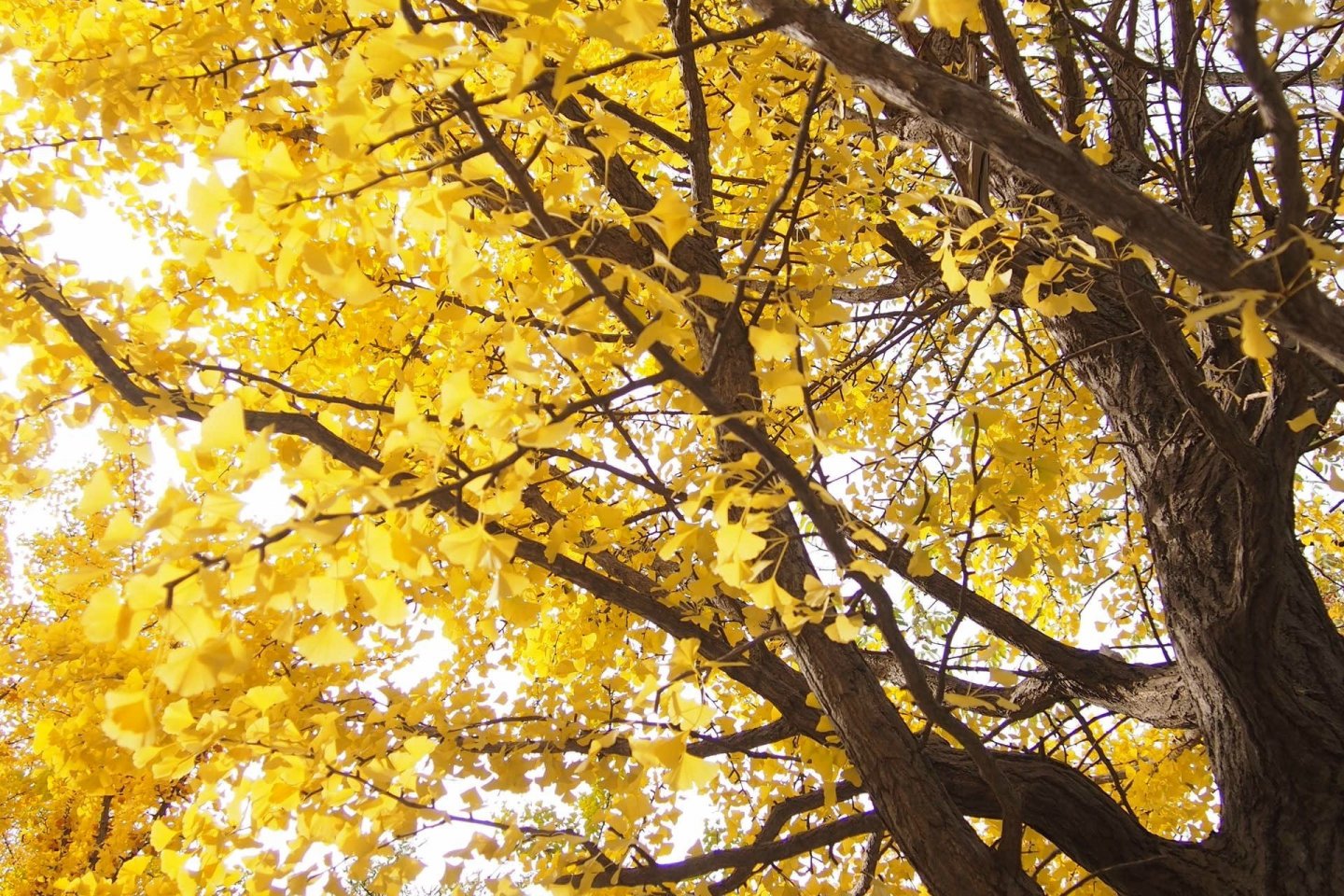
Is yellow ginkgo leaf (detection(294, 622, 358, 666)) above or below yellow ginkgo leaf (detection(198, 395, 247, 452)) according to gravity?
below

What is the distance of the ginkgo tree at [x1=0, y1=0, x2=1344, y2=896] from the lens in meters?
1.01

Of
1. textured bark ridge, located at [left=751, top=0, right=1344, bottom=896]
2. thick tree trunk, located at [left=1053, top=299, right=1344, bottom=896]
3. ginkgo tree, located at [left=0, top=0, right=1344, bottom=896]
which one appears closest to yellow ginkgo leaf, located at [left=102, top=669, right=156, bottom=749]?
ginkgo tree, located at [left=0, top=0, right=1344, bottom=896]

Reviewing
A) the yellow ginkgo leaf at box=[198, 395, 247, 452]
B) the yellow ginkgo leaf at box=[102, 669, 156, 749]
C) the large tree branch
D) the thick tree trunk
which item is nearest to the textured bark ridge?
the thick tree trunk

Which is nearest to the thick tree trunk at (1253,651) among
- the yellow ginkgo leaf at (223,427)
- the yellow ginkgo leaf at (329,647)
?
the yellow ginkgo leaf at (329,647)

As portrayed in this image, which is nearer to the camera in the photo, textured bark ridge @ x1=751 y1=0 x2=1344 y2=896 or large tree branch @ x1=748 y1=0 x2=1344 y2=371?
large tree branch @ x1=748 y1=0 x2=1344 y2=371

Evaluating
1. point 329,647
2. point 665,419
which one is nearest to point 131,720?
Result: point 329,647

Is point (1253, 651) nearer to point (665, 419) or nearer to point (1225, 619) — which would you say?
point (1225, 619)

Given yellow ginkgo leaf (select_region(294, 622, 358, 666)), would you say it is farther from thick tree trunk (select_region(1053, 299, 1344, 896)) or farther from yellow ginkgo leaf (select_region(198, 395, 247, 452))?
thick tree trunk (select_region(1053, 299, 1344, 896))

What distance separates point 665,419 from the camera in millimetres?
4012

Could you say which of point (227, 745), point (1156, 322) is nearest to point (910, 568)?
point (1156, 322)

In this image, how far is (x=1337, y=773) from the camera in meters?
2.14

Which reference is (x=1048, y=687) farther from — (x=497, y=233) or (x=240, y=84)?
(x=240, y=84)

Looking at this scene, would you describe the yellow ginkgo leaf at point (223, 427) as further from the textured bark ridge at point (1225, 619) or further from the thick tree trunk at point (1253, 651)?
the thick tree trunk at point (1253, 651)

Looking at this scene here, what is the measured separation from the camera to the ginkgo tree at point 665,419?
1.01 metres
